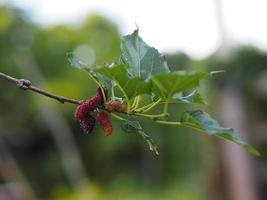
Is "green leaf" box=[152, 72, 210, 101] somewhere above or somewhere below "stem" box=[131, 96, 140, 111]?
below

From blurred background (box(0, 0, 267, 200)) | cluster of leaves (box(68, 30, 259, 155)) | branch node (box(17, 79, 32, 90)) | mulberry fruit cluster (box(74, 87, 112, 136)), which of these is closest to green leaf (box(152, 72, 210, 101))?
cluster of leaves (box(68, 30, 259, 155))

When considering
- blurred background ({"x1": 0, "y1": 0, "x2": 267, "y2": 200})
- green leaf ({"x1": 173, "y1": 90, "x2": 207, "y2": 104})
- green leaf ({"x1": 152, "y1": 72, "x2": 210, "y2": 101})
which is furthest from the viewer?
blurred background ({"x1": 0, "y1": 0, "x2": 267, "y2": 200})

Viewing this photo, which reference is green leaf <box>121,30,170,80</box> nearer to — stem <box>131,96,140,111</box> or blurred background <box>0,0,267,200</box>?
stem <box>131,96,140,111</box>

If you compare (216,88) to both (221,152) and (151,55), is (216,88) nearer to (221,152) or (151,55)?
(221,152)

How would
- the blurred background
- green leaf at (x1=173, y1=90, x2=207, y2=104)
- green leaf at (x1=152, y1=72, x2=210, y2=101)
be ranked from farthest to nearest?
the blurred background → green leaf at (x1=173, y1=90, x2=207, y2=104) → green leaf at (x1=152, y1=72, x2=210, y2=101)

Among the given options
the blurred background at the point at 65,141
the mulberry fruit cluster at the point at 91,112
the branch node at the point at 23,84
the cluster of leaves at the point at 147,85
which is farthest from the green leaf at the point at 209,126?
the blurred background at the point at 65,141

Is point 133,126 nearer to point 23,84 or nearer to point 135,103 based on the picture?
point 135,103

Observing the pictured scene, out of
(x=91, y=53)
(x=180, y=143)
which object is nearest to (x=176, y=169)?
(x=180, y=143)

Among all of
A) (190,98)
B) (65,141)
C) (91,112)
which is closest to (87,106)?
(91,112)
